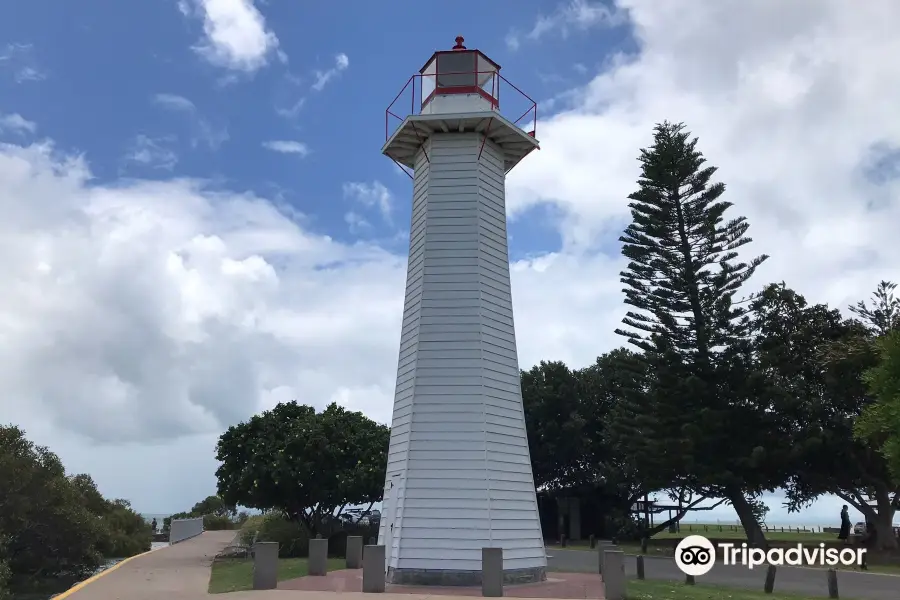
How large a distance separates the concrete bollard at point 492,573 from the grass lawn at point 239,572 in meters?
3.92

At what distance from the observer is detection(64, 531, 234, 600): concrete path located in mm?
11680

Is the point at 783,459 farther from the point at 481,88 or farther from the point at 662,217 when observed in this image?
the point at 481,88

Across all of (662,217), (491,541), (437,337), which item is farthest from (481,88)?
(662,217)

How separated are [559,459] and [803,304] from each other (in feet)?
40.2

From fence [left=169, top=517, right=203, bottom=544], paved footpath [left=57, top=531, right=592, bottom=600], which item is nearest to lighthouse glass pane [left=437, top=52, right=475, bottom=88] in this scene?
paved footpath [left=57, top=531, right=592, bottom=600]

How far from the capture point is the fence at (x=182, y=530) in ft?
92.9

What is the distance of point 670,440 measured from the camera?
80.4ft

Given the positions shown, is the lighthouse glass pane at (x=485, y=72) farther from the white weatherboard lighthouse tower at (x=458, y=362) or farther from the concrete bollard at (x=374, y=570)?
the concrete bollard at (x=374, y=570)

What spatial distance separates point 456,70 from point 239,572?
11.4m

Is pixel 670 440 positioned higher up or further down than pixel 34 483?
higher up

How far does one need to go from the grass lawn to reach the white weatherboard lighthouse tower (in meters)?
2.54

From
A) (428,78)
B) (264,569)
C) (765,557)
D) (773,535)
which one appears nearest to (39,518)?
(264,569)

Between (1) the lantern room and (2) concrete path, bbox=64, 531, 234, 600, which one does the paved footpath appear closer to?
(2) concrete path, bbox=64, 531, 234, 600

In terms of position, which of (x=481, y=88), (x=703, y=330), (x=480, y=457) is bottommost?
(x=480, y=457)
